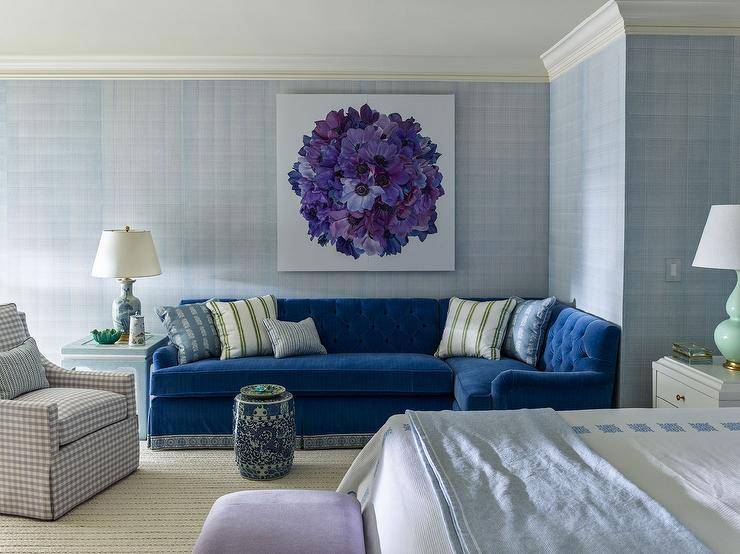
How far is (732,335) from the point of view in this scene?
351 cm

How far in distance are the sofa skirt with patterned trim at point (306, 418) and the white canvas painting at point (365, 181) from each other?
113 cm

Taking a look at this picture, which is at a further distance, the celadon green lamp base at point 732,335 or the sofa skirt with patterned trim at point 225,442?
the sofa skirt with patterned trim at point 225,442

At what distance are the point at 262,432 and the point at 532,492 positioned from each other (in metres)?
2.17

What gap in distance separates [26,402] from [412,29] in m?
2.91

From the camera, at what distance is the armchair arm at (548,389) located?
3807 millimetres

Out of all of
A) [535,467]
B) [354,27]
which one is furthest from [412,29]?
[535,467]

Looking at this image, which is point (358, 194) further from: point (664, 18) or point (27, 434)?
point (27, 434)

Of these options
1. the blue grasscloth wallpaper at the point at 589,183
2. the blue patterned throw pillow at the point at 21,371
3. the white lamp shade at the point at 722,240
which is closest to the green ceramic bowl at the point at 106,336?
the blue patterned throw pillow at the point at 21,371

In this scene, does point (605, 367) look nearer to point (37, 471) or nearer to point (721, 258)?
point (721, 258)

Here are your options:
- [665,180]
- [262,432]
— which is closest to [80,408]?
[262,432]

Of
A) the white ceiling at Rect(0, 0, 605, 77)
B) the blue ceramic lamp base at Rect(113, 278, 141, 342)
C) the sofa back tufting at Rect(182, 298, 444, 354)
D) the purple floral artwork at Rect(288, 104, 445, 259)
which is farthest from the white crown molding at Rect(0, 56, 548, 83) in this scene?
the sofa back tufting at Rect(182, 298, 444, 354)

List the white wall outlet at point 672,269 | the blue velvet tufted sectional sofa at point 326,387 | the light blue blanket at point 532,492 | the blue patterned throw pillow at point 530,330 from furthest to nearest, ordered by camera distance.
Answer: the blue patterned throw pillow at point 530,330, the blue velvet tufted sectional sofa at point 326,387, the white wall outlet at point 672,269, the light blue blanket at point 532,492

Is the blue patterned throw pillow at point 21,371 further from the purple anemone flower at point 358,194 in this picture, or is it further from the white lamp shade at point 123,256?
the purple anemone flower at point 358,194

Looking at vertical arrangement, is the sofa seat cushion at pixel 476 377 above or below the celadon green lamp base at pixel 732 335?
below
